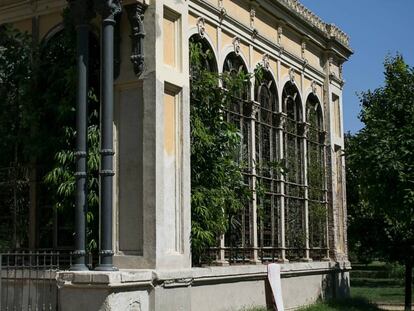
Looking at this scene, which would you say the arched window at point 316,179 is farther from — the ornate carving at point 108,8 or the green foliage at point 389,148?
the ornate carving at point 108,8

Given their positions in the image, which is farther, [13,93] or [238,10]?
[238,10]

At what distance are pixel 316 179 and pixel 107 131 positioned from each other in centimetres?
962

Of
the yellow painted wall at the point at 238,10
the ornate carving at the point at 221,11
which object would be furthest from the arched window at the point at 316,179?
the ornate carving at the point at 221,11

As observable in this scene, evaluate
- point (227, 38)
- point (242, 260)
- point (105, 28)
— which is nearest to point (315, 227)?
point (242, 260)

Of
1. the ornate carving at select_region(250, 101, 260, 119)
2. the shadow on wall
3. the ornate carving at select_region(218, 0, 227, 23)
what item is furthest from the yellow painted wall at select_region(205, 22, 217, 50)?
the shadow on wall

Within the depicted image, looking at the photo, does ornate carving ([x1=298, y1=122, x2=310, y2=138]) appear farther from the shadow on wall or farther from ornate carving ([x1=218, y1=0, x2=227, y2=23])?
ornate carving ([x1=218, y1=0, x2=227, y2=23])

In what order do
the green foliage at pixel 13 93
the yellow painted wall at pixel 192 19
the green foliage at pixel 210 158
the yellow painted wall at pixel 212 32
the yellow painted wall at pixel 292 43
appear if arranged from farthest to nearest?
the yellow painted wall at pixel 292 43 → the yellow painted wall at pixel 212 32 → the yellow painted wall at pixel 192 19 → the green foliage at pixel 210 158 → the green foliage at pixel 13 93

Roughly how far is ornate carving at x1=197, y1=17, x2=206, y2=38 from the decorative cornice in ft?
12.3

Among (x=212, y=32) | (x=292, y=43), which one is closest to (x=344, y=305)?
(x=292, y=43)

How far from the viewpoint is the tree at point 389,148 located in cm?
1667

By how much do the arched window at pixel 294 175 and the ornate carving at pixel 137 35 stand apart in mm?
6595

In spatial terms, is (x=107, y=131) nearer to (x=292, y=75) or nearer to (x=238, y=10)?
Result: (x=238, y=10)

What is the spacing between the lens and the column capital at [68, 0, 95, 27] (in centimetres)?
1041

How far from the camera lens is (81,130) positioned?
10.2 m
